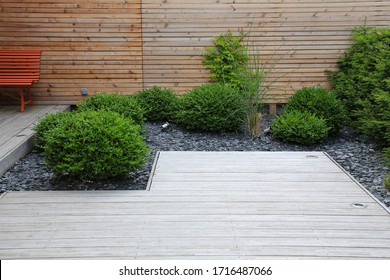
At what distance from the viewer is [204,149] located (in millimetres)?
6477

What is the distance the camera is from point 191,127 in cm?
719

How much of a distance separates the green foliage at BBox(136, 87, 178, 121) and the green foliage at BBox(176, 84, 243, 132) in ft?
2.33

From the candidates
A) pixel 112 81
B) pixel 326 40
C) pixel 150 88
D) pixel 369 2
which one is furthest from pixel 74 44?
pixel 369 2

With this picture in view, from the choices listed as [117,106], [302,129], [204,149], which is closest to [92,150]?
[204,149]

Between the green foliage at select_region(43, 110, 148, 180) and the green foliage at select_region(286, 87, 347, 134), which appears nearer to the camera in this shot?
the green foliage at select_region(43, 110, 148, 180)

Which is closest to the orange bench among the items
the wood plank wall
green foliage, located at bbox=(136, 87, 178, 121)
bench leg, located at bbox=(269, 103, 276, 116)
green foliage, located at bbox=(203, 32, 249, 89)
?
the wood plank wall

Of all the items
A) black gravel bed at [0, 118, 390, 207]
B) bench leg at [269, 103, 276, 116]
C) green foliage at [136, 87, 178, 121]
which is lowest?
black gravel bed at [0, 118, 390, 207]

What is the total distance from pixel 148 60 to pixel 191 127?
194cm

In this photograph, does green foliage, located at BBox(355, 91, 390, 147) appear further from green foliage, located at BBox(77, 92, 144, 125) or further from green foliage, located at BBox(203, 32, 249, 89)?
green foliage, located at BBox(77, 92, 144, 125)

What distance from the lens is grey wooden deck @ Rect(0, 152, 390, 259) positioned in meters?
3.37

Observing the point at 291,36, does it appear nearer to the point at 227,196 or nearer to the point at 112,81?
the point at 112,81

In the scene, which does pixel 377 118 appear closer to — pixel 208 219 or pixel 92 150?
pixel 208 219

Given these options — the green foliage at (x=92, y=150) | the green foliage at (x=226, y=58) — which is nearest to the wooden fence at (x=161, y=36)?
the green foliage at (x=226, y=58)

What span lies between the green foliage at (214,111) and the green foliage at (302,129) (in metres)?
0.55
